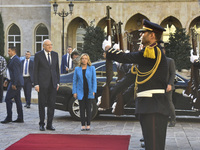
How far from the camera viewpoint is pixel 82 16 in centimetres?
4069

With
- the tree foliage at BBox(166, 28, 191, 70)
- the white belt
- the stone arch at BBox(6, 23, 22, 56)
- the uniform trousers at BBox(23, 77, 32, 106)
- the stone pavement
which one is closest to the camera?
the white belt

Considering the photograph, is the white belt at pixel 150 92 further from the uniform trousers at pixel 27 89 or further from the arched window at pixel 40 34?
the arched window at pixel 40 34

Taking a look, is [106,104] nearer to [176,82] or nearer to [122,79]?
[122,79]

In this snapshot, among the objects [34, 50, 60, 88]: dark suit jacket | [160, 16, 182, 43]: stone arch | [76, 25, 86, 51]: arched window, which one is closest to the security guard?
[34, 50, 60, 88]: dark suit jacket

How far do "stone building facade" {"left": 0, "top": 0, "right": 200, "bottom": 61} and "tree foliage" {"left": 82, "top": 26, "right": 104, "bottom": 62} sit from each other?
2.96 m

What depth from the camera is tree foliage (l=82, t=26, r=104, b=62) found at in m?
35.0

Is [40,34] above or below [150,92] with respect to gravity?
above

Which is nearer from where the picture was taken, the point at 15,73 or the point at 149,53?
the point at 149,53

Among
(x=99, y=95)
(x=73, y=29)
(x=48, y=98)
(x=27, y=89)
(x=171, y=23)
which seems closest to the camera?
(x=48, y=98)

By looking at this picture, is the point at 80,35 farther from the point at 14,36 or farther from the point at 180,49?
the point at 180,49

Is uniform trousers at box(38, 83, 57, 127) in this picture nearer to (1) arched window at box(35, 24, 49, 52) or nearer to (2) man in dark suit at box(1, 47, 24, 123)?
(2) man in dark suit at box(1, 47, 24, 123)

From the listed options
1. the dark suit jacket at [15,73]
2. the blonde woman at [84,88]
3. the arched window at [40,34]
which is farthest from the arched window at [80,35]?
the blonde woman at [84,88]

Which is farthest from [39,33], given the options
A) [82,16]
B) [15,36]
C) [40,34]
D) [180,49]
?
[180,49]

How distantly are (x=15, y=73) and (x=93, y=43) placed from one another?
75.2 feet
